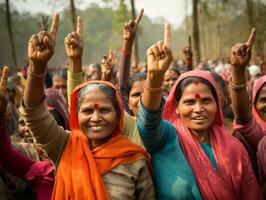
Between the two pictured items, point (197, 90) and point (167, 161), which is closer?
point (167, 161)

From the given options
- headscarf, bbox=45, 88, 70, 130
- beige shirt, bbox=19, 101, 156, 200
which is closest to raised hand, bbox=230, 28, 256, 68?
beige shirt, bbox=19, 101, 156, 200

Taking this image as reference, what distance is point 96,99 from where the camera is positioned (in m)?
2.63

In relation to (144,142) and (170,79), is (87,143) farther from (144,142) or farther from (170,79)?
(170,79)

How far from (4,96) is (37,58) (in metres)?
0.51

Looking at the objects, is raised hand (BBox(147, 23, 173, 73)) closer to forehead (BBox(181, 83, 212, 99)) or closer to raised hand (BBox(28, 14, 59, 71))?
forehead (BBox(181, 83, 212, 99))

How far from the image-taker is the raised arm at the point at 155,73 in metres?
2.34

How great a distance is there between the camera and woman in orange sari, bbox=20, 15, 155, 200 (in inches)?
93.1

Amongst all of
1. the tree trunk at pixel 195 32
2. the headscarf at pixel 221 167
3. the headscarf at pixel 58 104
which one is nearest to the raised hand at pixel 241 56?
the headscarf at pixel 221 167

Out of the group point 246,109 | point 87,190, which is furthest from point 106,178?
point 246,109

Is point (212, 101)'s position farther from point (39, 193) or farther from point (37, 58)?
point (39, 193)

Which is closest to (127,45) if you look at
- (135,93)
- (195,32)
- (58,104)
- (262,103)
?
(135,93)

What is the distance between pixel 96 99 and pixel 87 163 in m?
0.42

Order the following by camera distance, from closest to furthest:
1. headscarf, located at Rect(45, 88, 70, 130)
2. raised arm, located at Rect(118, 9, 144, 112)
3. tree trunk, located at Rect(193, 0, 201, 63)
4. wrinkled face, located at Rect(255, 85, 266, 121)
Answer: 1. wrinkled face, located at Rect(255, 85, 266, 121)
2. headscarf, located at Rect(45, 88, 70, 130)
3. raised arm, located at Rect(118, 9, 144, 112)
4. tree trunk, located at Rect(193, 0, 201, 63)

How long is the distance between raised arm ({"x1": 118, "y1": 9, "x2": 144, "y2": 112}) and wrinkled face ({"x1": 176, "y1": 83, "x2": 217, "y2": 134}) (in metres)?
1.22
